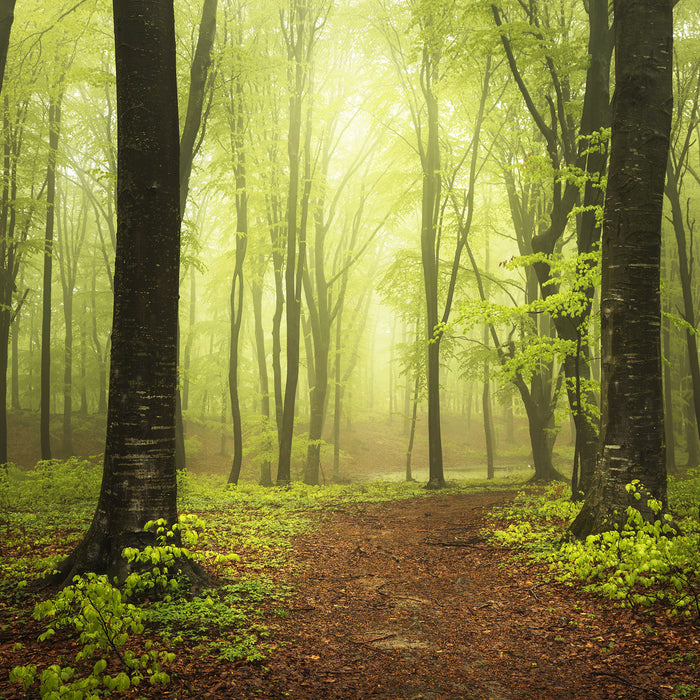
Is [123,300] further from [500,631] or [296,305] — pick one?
[296,305]

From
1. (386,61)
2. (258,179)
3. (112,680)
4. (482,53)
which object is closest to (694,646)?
(112,680)

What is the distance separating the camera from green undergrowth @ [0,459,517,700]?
278 cm

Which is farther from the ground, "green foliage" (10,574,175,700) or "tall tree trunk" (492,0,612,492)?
"tall tree trunk" (492,0,612,492)

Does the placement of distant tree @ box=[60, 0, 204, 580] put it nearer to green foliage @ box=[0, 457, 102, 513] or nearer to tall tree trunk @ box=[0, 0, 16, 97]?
tall tree trunk @ box=[0, 0, 16, 97]

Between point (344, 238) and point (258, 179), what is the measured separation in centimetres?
675

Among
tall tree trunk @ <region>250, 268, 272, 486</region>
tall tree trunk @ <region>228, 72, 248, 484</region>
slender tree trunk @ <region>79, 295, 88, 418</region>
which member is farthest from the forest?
slender tree trunk @ <region>79, 295, 88, 418</region>

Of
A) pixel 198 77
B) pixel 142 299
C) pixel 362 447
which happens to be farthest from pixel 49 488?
pixel 362 447

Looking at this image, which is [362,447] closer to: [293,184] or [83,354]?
[83,354]

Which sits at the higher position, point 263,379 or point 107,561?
point 263,379

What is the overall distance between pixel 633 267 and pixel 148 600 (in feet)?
19.1

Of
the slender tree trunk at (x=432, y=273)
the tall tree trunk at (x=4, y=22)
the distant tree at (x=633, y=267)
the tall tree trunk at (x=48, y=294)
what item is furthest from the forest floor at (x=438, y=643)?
the tall tree trunk at (x=48, y=294)

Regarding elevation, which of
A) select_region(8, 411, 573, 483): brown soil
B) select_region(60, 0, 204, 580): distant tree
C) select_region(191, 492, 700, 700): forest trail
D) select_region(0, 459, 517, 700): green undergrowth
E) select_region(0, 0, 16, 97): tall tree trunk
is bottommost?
select_region(8, 411, 573, 483): brown soil

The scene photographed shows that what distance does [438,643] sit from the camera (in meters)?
3.83

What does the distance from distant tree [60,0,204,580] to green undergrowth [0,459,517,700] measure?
315 mm
